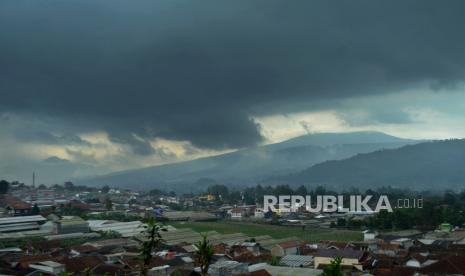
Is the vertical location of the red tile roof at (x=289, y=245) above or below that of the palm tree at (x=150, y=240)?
below

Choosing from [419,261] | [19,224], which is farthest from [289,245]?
[19,224]

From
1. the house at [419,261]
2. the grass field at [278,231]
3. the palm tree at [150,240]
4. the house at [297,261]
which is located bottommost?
the grass field at [278,231]

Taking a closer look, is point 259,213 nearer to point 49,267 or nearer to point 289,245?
point 289,245

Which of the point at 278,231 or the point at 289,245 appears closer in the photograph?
the point at 289,245

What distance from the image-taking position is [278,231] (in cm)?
4466

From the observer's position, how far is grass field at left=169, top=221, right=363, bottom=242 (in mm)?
38703

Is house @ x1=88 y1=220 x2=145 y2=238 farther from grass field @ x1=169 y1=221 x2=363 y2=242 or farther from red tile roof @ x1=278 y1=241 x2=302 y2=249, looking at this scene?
red tile roof @ x1=278 y1=241 x2=302 y2=249

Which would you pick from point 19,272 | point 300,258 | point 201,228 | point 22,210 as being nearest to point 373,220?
point 201,228

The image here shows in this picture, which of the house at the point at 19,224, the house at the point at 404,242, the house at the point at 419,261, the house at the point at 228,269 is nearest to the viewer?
the house at the point at 228,269

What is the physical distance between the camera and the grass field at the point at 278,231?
38.7 metres

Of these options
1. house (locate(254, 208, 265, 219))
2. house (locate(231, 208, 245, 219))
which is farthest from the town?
house (locate(231, 208, 245, 219))

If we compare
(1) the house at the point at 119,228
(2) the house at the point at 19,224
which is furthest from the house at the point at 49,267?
(2) the house at the point at 19,224

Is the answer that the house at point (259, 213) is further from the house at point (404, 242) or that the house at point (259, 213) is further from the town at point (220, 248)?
the house at point (404, 242)

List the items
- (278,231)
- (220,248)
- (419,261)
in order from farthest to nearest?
Result: (278,231) → (220,248) → (419,261)
